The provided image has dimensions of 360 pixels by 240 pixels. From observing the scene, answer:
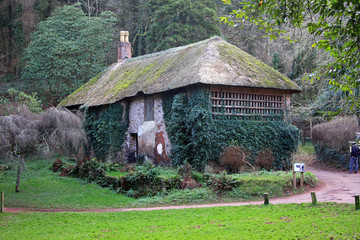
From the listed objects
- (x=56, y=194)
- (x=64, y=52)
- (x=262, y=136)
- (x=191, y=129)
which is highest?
(x=64, y=52)

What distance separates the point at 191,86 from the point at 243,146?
12.1 ft

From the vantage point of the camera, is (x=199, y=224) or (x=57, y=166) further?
(x=57, y=166)

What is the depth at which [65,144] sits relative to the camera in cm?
1639

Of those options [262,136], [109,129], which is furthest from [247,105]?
[109,129]

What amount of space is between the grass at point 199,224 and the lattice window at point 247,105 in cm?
732

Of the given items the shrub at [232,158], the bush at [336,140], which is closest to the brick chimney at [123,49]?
the bush at [336,140]

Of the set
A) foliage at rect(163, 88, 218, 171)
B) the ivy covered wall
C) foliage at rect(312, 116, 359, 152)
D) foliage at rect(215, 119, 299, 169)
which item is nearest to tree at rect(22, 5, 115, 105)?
the ivy covered wall

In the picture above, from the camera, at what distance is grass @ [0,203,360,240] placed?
811 centimetres

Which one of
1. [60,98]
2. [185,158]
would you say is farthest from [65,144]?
[60,98]

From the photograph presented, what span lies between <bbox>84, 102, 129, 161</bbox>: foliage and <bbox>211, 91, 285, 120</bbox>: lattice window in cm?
660

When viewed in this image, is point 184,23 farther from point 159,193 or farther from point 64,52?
point 159,193

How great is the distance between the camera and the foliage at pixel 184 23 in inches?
1249

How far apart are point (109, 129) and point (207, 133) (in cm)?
777

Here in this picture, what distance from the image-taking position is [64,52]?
32.5 meters
